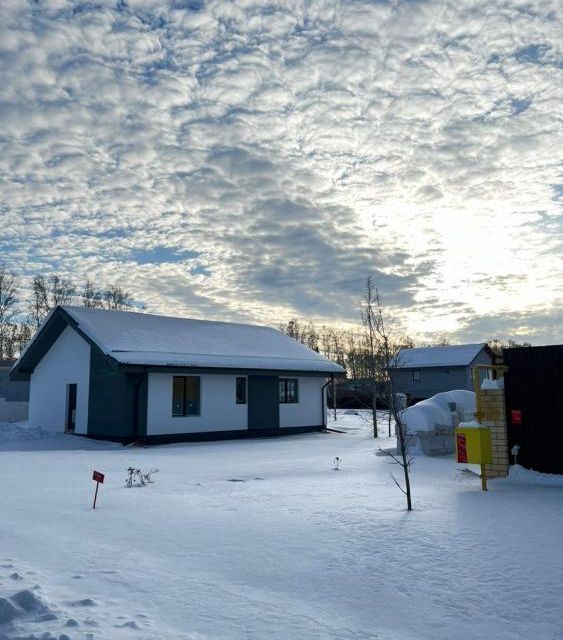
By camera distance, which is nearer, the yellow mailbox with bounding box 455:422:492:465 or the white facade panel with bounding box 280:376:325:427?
the yellow mailbox with bounding box 455:422:492:465

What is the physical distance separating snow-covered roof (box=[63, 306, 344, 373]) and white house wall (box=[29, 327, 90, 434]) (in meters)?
1.29

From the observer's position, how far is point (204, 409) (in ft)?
74.9

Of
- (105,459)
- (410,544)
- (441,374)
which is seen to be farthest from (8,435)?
(441,374)

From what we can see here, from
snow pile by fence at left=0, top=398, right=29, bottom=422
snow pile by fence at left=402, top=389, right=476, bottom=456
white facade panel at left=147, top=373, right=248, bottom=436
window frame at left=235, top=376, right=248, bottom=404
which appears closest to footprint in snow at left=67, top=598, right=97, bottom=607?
snow pile by fence at left=402, top=389, right=476, bottom=456

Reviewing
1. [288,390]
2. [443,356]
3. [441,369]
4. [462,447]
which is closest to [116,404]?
[288,390]

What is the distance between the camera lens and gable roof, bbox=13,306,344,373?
21234 millimetres

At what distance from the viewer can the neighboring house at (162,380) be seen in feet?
68.5

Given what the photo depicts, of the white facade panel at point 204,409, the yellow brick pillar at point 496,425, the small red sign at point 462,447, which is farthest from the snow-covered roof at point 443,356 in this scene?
the small red sign at point 462,447

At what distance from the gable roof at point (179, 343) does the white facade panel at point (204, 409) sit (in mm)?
849

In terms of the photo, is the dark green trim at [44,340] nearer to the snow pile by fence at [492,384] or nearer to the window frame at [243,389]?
the window frame at [243,389]

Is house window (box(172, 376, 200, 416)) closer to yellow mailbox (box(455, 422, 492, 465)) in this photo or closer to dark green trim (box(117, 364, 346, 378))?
dark green trim (box(117, 364, 346, 378))

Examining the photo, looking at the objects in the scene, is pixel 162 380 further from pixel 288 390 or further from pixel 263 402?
pixel 288 390

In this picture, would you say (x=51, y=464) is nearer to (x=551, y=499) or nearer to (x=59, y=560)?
(x=59, y=560)

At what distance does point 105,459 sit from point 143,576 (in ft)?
36.2
